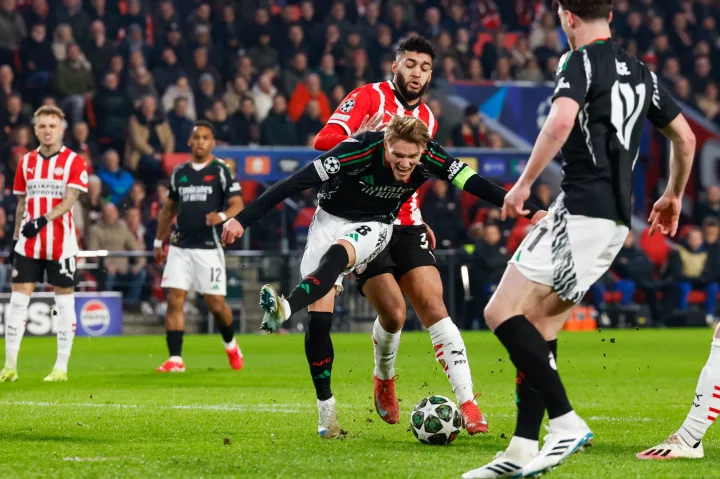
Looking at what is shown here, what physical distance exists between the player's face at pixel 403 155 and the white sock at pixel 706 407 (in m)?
1.79

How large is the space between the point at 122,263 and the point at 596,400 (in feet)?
33.4

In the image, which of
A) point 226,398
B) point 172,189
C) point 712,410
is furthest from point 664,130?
point 172,189

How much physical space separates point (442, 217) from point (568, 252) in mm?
14706

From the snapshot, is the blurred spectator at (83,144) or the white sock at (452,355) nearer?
the white sock at (452,355)

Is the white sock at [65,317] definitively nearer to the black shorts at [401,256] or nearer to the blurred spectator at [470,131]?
the black shorts at [401,256]

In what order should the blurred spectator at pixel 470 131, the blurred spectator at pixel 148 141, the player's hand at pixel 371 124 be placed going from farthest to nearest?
the blurred spectator at pixel 470 131 < the blurred spectator at pixel 148 141 < the player's hand at pixel 371 124

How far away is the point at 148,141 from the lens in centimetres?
1906

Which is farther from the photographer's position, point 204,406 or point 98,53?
point 98,53

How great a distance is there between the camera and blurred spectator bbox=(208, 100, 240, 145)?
19688 millimetres

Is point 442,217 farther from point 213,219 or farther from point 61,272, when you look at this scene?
point 61,272

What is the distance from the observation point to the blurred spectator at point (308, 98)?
68.2 ft

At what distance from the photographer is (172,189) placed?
12359 millimetres

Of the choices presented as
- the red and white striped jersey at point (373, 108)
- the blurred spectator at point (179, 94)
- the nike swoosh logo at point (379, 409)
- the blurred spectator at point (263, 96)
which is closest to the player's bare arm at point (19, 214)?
the red and white striped jersey at point (373, 108)

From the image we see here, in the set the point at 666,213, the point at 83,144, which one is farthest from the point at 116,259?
the point at 666,213
